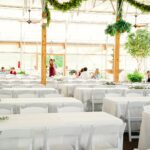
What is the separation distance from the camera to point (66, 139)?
424 centimetres

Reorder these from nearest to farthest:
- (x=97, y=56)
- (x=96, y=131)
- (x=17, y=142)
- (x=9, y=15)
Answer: (x=96, y=131) < (x=17, y=142) < (x=9, y=15) < (x=97, y=56)

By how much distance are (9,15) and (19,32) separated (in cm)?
121

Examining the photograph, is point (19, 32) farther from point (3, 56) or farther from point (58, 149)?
point (58, 149)

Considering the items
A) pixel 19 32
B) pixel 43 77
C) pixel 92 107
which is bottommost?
pixel 92 107

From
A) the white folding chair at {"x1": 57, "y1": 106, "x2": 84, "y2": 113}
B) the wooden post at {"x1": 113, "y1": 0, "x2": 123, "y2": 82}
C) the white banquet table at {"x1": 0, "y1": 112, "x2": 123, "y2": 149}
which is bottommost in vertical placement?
the white banquet table at {"x1": 0, "y1": 112, "x2": 123, "y2": 149}

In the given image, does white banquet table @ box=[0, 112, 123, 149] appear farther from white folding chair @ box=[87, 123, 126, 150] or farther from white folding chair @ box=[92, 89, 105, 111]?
white folding chair @ box=[92, 89, 105, 111]

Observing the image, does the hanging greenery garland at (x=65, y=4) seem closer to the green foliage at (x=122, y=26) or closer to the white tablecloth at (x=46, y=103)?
the green foliage at (x=122, y=26)

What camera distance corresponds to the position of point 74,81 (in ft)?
41.2

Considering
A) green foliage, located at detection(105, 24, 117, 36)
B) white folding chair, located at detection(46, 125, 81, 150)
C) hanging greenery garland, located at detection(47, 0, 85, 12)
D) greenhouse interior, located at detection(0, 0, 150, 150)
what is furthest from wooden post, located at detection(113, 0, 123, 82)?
white folding chair, located at detection(46, 125, 81, 150)

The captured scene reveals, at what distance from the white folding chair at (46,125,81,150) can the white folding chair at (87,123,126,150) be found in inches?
7.6

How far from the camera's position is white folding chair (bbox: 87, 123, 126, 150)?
3871 millimetres

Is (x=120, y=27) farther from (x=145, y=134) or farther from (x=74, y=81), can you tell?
(x=145, y=134)

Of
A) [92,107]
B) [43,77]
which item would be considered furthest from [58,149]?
[43,77]

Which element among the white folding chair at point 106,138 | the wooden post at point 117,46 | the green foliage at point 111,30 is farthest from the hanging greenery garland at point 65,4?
the white folding chair at point 106,138
